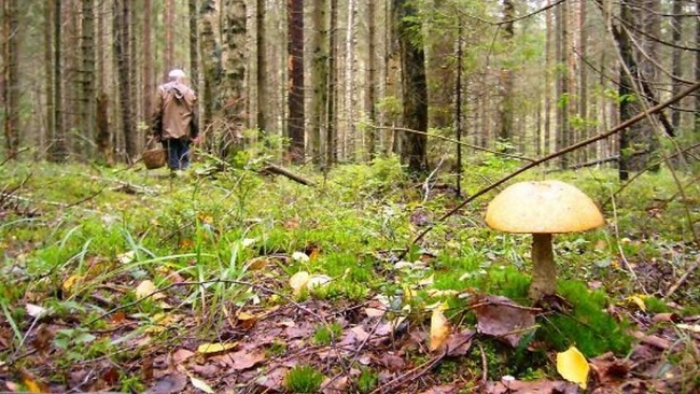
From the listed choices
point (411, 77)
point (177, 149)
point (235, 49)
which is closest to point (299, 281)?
point (411, 77)

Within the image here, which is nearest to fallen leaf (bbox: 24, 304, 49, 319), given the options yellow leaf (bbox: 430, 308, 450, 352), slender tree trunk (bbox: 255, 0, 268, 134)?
yellow leaf (bbox: 430, 308, 450, 352)

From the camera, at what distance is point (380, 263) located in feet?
13.0

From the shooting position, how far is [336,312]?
10.3 ft

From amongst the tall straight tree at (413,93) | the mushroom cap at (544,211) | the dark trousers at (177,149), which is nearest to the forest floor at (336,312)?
the mushroom cap at (544,211)

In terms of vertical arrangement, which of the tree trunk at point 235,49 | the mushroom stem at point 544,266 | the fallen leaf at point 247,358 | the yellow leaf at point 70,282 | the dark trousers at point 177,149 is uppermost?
the tree trunk at point 235,49

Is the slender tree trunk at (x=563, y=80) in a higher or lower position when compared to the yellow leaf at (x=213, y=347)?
higher

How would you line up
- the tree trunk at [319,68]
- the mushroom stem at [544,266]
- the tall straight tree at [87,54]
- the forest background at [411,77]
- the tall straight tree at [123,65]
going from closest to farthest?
the mushroom stem at [544,266] < the forest background at [411,77] < the tall straight tree at [87,54] < the tree trunk at [319,68] < the tall straight tree at [123,65]

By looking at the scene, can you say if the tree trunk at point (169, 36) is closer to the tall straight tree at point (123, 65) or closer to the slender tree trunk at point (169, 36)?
the slender tree trunk at point (169, 36)

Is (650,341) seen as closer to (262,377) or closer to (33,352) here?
(262,377)

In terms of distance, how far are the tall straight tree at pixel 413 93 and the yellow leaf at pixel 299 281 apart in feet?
14.4

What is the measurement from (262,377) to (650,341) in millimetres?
1875

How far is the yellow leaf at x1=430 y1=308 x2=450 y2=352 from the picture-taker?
260cm

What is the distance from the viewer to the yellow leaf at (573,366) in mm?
2293

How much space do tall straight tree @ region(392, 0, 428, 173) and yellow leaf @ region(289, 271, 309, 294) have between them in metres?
4.38
